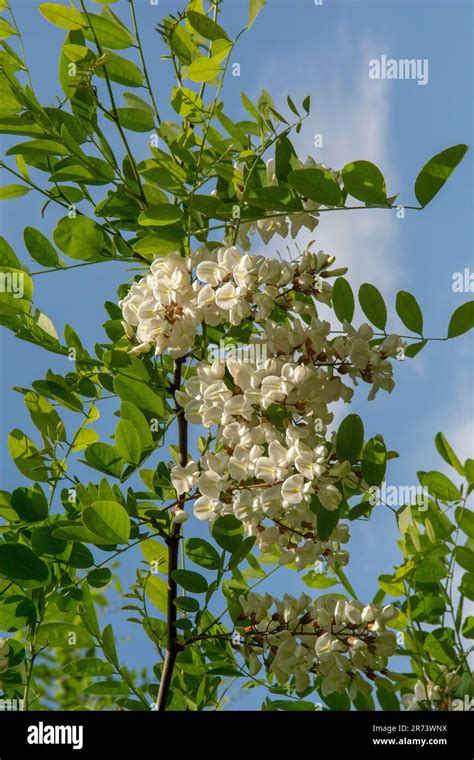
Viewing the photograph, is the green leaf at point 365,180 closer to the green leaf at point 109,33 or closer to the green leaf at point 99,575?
the green leaf at point 109,33

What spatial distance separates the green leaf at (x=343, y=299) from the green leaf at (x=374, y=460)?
0.19m

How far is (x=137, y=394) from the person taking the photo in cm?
116

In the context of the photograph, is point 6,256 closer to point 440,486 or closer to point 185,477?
point 185,477

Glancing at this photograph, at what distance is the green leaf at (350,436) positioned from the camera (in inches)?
42.1

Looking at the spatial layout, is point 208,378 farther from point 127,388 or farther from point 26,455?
point 26,455

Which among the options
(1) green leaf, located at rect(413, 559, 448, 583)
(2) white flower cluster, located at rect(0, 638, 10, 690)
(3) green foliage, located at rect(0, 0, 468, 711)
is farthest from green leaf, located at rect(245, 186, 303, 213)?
(2) white flower cluster, located at rect(0, 638, 10, 690)

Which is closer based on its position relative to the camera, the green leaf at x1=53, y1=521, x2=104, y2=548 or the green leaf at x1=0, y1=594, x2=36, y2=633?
the green leaf at x1=53, y1=521, x2=104, y2=548

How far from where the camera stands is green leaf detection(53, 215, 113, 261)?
1.17 metres

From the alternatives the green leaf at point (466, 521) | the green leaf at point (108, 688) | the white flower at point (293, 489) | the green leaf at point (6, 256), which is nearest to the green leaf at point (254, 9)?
the green leaf at point (6, 256)

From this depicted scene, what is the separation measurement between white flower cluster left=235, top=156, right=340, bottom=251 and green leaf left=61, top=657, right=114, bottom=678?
2.05ft

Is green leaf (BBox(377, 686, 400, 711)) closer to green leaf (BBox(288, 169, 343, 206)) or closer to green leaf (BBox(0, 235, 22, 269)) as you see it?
green leaf (BBox(288, 169, 343, 206))

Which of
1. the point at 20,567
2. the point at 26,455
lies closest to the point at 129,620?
the point at 20,567

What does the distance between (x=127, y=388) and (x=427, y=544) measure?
0.46 meters

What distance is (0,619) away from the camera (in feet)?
3.93
